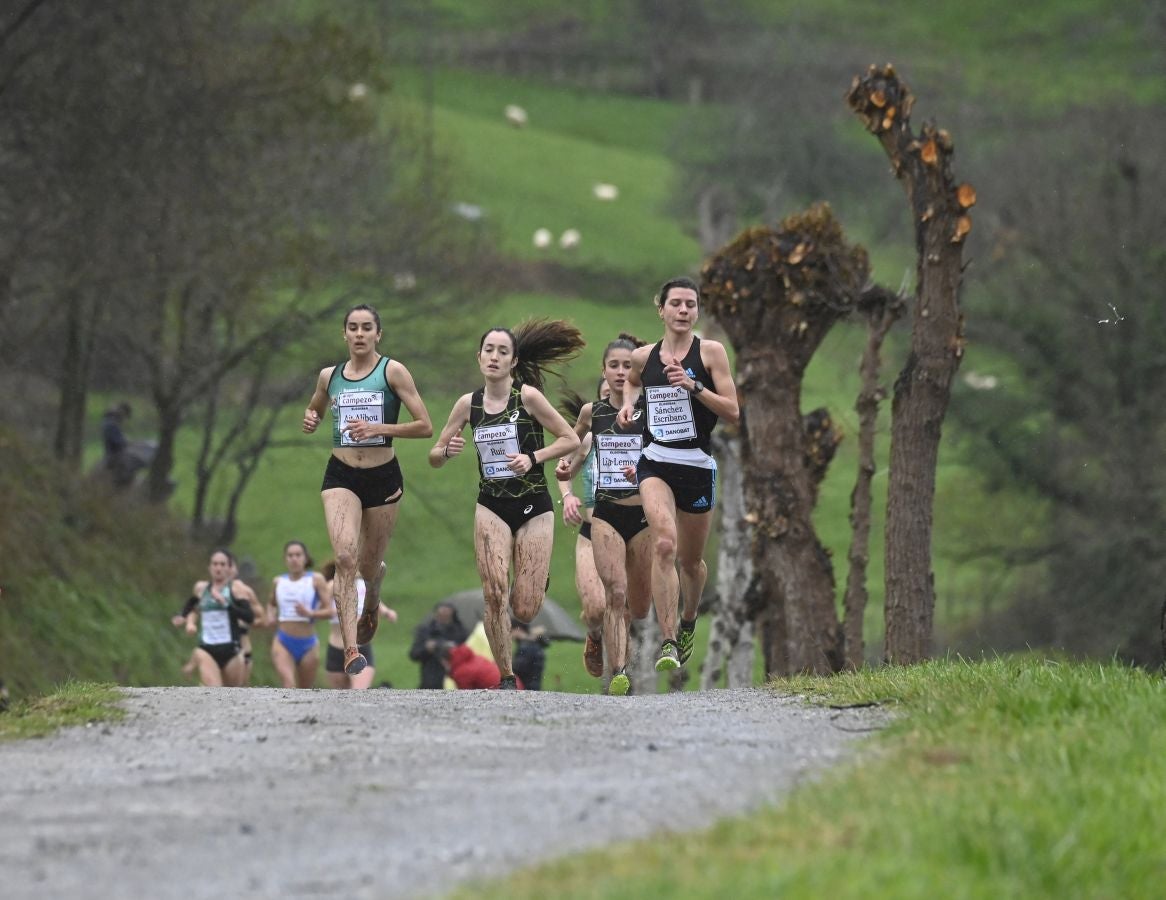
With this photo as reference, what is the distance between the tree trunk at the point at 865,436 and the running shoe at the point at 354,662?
5743mm

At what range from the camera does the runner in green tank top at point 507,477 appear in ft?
43.0

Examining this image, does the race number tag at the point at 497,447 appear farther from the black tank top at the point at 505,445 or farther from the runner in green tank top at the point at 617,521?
the runner in green tank top at the point at 617,521

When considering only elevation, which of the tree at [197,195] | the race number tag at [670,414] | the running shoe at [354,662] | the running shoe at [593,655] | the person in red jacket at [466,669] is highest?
the tree at [197,195]

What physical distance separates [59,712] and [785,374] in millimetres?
9223

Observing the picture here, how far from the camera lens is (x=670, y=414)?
1288 centimetres

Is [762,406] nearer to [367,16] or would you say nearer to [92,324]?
[92,324]

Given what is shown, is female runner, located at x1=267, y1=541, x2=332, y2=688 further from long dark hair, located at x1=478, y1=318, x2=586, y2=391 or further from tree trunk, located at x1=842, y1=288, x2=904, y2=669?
long dark hair, located at x1=478, y1=318, x2=586, y2=391

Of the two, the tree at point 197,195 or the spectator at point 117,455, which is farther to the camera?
the spectator at point 117,455

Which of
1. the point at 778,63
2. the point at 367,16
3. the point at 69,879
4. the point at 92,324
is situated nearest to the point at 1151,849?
the point at 69,879

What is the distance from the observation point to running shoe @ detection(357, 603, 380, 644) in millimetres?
14516

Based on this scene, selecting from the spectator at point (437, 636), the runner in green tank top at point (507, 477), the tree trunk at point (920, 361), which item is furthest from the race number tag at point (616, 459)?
the spectator at point (437, 636)

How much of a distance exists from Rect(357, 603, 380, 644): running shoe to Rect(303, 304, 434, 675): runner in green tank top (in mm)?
928

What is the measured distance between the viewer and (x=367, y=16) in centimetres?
4166

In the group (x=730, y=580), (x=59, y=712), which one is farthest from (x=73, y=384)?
(x=59, y=712)
